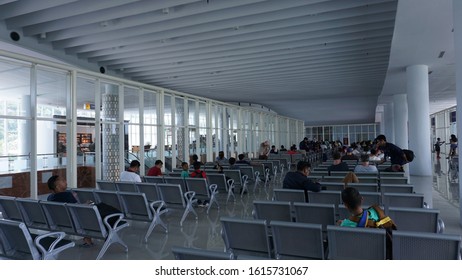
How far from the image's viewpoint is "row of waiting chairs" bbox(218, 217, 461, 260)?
231cm

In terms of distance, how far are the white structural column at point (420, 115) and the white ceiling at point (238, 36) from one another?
0.52 meters

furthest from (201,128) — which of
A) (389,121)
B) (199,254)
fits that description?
(389,121)

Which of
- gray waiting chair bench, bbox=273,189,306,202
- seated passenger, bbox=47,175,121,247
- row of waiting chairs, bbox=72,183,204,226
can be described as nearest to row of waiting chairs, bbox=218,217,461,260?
gray waiting chair bench, bbox=273,189,306,202

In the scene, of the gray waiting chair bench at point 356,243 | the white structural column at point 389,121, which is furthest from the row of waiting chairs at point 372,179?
the white structural column at point 389,121

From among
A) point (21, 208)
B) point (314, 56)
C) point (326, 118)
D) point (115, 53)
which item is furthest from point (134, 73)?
point (326, 118)

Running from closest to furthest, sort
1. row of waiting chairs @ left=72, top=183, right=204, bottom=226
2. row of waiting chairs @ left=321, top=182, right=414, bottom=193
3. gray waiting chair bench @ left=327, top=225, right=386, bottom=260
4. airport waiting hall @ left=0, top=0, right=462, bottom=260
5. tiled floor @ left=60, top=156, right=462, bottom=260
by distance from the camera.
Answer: gray waiting chair bench @ left=327, top=225, right=386, bottom=260
airport waiting hall @ left=0, top=0, right=462, bottom=260
tiled floor @ left=60, top=156, right=462, bottom=260
row of waiting chairs @ left=72, top=183, right=204, bottom=226
row of waiting chairs @ left=321, top=182, right=414, bottom=193

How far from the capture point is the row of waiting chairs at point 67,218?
3951 millimetres

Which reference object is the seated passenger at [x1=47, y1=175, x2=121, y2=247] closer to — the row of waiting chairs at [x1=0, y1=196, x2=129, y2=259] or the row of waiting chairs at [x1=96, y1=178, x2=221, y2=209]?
the row of waiting chairs at [x1=0, y1=196, x2=129, y2=259]

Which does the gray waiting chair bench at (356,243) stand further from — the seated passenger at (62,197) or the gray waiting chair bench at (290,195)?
the seated passenger at (62,197)

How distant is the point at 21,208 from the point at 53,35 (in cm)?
525

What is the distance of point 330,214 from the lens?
3619 mm

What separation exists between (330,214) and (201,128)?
39.3 ft

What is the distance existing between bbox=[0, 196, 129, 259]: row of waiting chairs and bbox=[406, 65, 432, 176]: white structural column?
10.5 metres

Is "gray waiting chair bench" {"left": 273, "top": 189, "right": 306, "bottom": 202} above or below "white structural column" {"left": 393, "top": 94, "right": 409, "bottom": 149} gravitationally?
below
